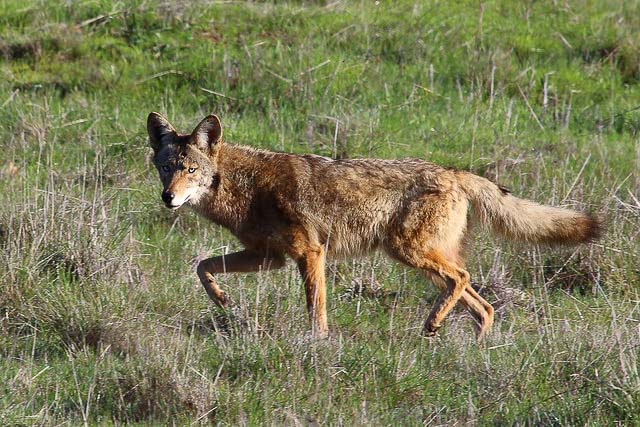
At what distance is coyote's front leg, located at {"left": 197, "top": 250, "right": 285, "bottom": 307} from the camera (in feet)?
22.9

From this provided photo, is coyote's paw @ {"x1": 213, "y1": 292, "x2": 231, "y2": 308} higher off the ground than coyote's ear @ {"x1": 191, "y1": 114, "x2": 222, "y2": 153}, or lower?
lower

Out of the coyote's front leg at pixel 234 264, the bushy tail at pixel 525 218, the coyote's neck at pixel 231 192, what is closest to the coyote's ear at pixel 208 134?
the coyote's neck at pixel 231 192

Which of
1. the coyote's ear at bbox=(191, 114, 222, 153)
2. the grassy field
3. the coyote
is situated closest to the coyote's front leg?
the coyote

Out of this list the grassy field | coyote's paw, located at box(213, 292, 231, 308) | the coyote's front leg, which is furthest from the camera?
the coyote's front leg

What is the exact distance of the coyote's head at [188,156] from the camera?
23.5ft

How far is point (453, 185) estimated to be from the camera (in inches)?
284

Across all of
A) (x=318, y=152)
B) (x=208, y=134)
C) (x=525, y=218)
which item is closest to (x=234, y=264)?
(x=208, y=134)

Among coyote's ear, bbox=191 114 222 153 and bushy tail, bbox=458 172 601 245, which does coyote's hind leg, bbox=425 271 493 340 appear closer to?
bushy tail, bbox=458 172 601 245

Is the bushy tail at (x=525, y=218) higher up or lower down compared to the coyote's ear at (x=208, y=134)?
lower down

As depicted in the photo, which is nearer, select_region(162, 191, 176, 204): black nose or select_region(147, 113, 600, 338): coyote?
select_region(162, 191, 176, 204): black nose

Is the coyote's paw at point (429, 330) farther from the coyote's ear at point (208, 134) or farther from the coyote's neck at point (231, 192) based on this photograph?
the coyote's ear at point (208, 134)

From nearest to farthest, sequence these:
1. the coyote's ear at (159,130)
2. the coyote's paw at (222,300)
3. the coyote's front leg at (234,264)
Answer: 1. the coyote's paw at (222,300)
2. the coyote's front leg at (234,264)
3. the coyote's ear at (159,130)

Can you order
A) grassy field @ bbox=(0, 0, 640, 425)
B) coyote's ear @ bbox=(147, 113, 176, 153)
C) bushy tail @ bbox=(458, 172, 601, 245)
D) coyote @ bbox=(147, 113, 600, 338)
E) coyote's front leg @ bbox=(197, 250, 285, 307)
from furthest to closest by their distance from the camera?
coyote's ear @ bbox=(147, 113, 176, 153) → bushy tail @ bbox=(458, 172, 601, 245) → coyote @ bbox=(147, 113, 600, 338) → coyote's front leg @ bbox=(197, 250, 285, 307) → grassy field @ bbox=(0, 0, 640, 425)

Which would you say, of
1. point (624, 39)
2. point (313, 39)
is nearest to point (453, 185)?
point (313, 39)
